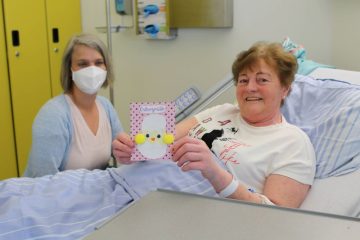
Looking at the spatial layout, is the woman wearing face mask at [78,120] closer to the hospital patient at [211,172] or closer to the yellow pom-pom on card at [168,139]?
the hospital patient at [211,172]

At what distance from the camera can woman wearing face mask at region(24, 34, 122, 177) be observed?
6.54ft

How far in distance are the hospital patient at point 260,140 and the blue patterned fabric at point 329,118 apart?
0.36 ft

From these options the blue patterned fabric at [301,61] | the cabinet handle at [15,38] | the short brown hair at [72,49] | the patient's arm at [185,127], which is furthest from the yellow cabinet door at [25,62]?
the blue patterned fabric at [301,61]

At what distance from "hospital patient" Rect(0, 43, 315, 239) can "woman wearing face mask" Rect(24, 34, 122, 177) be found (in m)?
0.39

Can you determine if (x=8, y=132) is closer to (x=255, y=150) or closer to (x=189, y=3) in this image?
(x=189, y=3)

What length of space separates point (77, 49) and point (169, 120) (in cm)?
108

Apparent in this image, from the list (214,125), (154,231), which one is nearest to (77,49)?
(214,125)

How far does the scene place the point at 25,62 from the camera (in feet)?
10.9

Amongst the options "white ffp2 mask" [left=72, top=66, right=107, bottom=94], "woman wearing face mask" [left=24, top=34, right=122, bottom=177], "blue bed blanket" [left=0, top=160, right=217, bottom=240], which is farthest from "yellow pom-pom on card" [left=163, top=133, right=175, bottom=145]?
"white ffp2 mask" [left=72, top=66, right=107, bottom=94]

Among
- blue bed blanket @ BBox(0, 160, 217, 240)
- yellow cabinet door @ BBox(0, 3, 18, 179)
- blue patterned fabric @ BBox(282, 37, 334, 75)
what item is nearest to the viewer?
blue bed blanket @ BBox(0, 160, 217, 240)

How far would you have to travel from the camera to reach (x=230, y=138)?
173 centimetres

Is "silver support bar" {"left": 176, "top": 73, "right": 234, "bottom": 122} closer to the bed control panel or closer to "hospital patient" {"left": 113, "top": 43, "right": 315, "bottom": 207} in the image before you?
the bed control panel

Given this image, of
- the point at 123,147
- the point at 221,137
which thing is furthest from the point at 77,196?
the point at 221,137

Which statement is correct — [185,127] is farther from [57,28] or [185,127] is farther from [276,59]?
[57,28]
